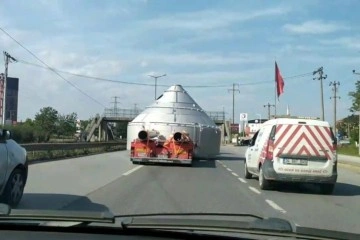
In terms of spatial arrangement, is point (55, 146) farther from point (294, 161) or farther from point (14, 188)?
point (14, 188)

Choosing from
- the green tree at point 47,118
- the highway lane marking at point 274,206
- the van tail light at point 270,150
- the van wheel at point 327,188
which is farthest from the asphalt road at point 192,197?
the green tree at point 47,118

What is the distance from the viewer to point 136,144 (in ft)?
86.7

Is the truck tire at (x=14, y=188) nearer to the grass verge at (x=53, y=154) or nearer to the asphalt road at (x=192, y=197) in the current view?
the asphalt road at (x=192, y=197)

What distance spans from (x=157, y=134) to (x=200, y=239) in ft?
78.8

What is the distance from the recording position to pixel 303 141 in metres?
15.2

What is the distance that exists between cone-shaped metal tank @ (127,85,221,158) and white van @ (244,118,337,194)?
13.3 meters

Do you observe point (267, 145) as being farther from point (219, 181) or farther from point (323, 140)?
point (219, 181)

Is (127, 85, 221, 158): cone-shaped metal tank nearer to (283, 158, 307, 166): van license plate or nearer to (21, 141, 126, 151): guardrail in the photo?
(21, 141, 126, 151): guardrail

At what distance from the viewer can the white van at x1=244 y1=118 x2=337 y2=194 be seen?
15.0 metres

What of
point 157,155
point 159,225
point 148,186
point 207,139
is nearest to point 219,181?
point 148,186

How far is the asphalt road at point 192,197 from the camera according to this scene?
36.3 ft

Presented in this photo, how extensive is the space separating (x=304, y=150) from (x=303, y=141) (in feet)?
0.77

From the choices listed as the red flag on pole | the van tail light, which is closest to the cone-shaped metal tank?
the van tail light

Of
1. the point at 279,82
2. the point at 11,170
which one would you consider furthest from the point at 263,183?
the point at 279,82
